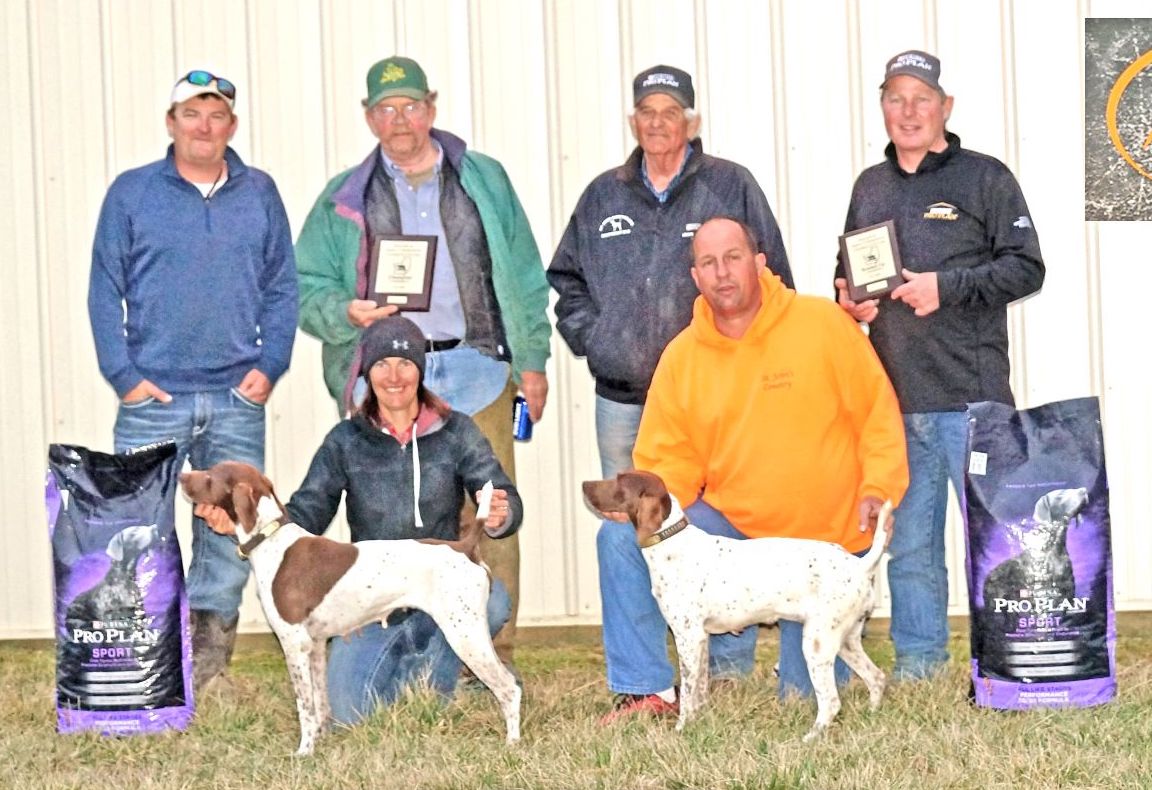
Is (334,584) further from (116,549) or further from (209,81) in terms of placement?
(209,81)

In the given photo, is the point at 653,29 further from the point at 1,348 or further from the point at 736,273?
the point at 1,348

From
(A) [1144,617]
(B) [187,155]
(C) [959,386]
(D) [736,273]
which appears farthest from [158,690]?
(A) [1144,617]

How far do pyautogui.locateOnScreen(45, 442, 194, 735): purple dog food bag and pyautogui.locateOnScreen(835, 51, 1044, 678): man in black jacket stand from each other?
2410mm

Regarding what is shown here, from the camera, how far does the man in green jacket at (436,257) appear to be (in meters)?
5.95

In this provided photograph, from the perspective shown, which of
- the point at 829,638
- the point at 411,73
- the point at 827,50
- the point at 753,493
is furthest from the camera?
the point at 827,50

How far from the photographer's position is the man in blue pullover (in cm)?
594

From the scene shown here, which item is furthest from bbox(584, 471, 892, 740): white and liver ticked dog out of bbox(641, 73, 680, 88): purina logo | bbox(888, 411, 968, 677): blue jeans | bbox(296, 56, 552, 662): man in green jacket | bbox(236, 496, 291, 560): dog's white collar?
bbox(641, 73, 680, 88): purina logo

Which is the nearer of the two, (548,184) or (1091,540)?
(1091,540)

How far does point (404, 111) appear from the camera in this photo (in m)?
5.96

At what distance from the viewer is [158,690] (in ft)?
17.8

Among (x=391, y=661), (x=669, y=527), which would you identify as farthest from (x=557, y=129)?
(x=391, y=661)

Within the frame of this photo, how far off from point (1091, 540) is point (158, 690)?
9.88 ft

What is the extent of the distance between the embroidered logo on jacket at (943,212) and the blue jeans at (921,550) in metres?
0.66

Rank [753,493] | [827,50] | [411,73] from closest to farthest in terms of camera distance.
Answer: [753,493] < [411,73] < [827,50]
